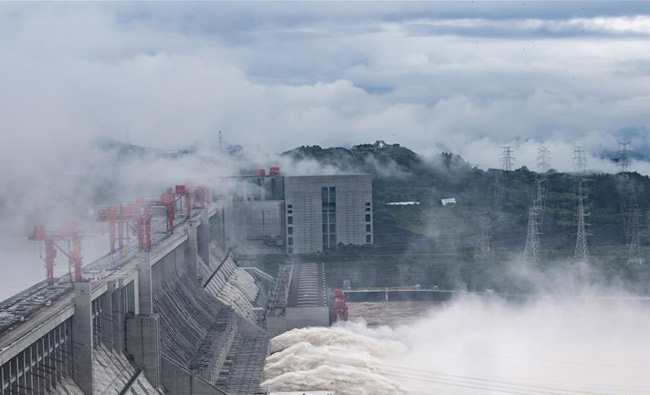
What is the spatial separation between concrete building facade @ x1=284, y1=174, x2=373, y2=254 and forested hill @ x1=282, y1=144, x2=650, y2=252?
3.50m

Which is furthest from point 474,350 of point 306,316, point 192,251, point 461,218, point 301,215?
point 461,218

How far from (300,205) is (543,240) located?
18.2 metres

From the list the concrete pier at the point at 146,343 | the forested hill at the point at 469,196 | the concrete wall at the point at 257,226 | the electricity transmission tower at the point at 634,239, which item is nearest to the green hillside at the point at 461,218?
the forested hill at the point at 469,196

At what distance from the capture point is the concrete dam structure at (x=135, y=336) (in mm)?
26188

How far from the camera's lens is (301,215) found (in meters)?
68.1

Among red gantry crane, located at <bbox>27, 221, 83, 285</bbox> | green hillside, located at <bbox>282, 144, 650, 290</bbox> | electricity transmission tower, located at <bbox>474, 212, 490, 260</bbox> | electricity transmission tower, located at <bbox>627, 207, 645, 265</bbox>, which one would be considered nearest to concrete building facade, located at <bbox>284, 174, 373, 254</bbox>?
green hillside, located at <bbox>282, 144, 650, 290</bbox>

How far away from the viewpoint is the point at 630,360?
44.3 metres

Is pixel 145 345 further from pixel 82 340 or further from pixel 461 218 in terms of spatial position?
pixel 461 218

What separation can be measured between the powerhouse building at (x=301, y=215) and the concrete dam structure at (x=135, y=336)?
1817 cm

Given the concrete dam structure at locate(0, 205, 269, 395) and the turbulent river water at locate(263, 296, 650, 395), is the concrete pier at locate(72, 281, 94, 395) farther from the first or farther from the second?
the turbulent river water at locate(263, 296, 650, 395)

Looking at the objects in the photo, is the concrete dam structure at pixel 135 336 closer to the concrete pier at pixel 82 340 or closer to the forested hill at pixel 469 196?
the concrete pier at pixel 82 340

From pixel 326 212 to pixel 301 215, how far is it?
1.87 metres

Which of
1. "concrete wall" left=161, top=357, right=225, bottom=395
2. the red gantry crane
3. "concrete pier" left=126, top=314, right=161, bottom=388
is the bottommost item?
"concrete wall" left=161, top=357, right=225, bottom=395

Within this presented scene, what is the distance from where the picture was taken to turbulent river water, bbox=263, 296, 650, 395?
38.4 meters
